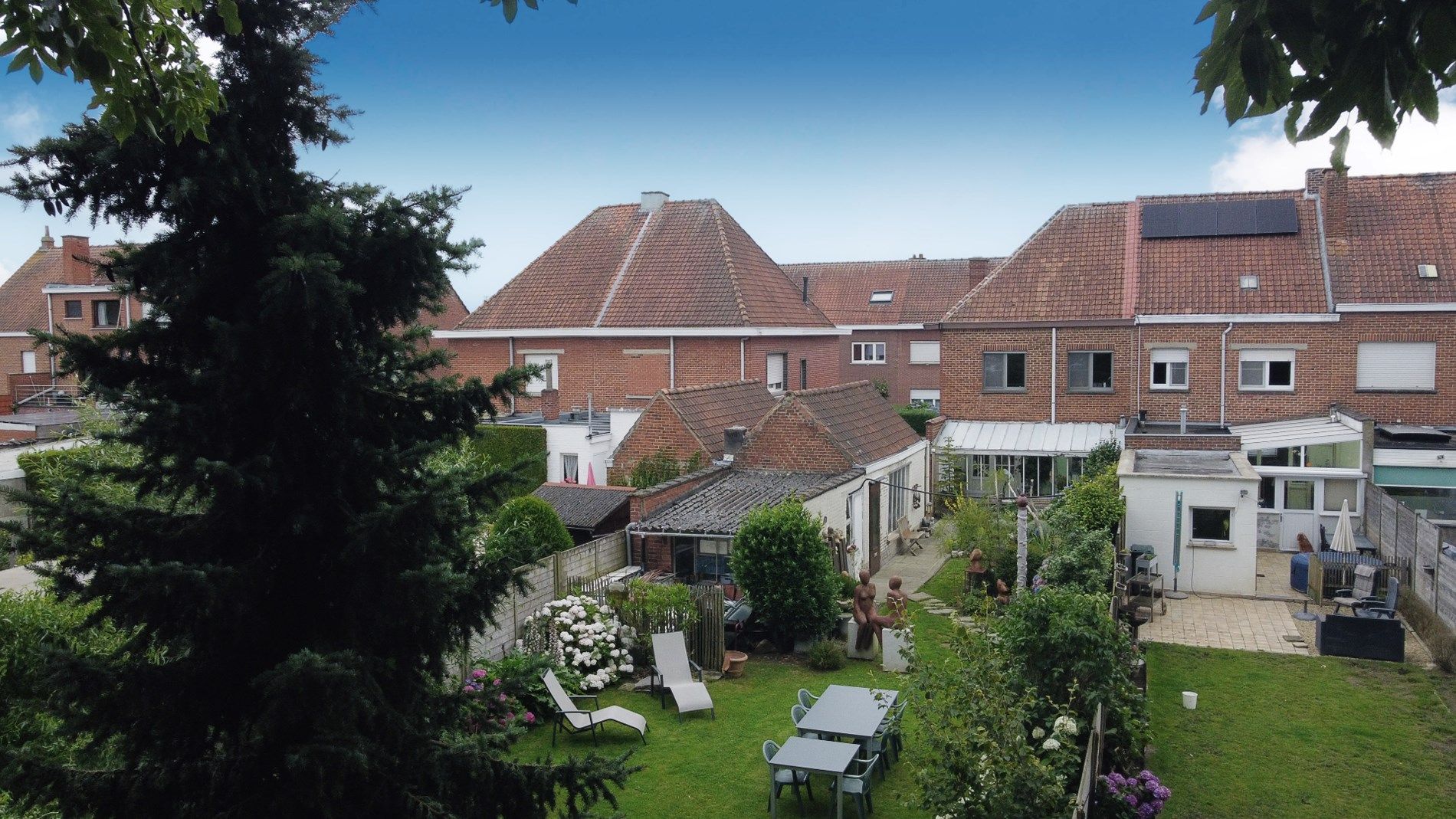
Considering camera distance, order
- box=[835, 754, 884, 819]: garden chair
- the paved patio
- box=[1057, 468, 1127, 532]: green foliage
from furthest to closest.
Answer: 1. box=[1057, 468, 1127, 532]: green foliage
2. the paved patio
3. box=[835, 754, 884, 819]: garden chair

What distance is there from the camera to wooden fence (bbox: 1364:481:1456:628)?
15375 millimetres

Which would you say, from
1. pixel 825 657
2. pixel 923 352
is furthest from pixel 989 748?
pixel 923 352

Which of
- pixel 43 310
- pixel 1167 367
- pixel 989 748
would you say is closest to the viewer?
pixel 989 748

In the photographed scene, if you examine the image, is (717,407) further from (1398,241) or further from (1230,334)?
(1398,241)

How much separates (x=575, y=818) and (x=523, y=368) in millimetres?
2616

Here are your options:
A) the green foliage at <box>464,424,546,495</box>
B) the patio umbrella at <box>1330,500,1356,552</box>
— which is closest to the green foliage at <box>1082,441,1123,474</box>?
the patio umbrella at <box>1330,500,1356,552</box>

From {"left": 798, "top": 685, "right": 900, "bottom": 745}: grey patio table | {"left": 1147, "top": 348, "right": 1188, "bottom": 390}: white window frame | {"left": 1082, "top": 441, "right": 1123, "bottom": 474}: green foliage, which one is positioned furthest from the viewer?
{"left": 1147, "top": 348, "right": 1188, "bottom": 390}: white window frame

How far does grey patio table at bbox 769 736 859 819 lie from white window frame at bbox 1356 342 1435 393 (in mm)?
21634

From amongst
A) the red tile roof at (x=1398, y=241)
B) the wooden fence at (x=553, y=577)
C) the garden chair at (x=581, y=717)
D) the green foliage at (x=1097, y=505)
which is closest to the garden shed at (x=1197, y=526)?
the green foliage at (x=1097, y=505)

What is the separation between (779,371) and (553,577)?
52.3ft

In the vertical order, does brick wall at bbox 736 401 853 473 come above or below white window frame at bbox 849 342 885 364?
below

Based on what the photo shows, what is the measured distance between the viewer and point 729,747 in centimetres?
1184

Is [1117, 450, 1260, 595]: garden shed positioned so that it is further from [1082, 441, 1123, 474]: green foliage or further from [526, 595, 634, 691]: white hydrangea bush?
[526, 595, 634, 691]: white hydrangea bush

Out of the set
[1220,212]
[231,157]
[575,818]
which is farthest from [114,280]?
[1220,212]
